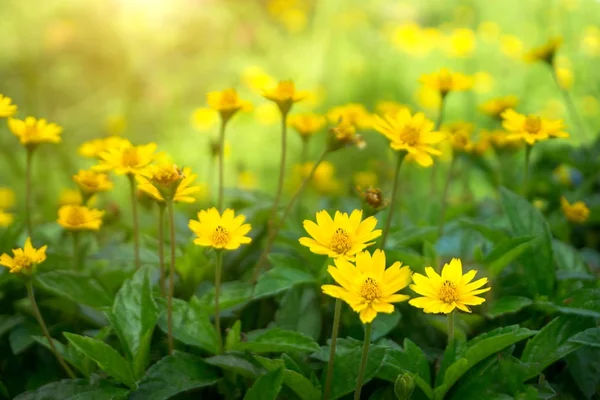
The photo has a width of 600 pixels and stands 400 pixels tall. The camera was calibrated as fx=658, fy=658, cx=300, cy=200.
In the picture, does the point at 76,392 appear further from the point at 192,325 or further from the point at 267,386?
the point at 267,386

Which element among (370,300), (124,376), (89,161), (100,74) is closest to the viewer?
(370,300)

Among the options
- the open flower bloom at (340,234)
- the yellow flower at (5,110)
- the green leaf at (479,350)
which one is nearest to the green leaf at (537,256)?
the green leaf at (479,350)

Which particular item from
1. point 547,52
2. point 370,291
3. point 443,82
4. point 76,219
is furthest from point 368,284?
point 547,52

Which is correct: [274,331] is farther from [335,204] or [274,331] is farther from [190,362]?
[335,204]

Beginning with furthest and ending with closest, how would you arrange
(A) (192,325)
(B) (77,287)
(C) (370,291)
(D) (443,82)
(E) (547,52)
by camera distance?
(E) (547,52), (D) (443,82), (B) (77,287), (A) (192,325), (C) (370,291)

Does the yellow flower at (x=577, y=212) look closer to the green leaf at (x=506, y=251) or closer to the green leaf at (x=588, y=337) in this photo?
the green leaf at (x=506, y=251)

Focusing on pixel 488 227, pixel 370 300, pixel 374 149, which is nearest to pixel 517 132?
pixel 488 227

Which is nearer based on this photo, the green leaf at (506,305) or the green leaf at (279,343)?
the green leaf at (279,343)
